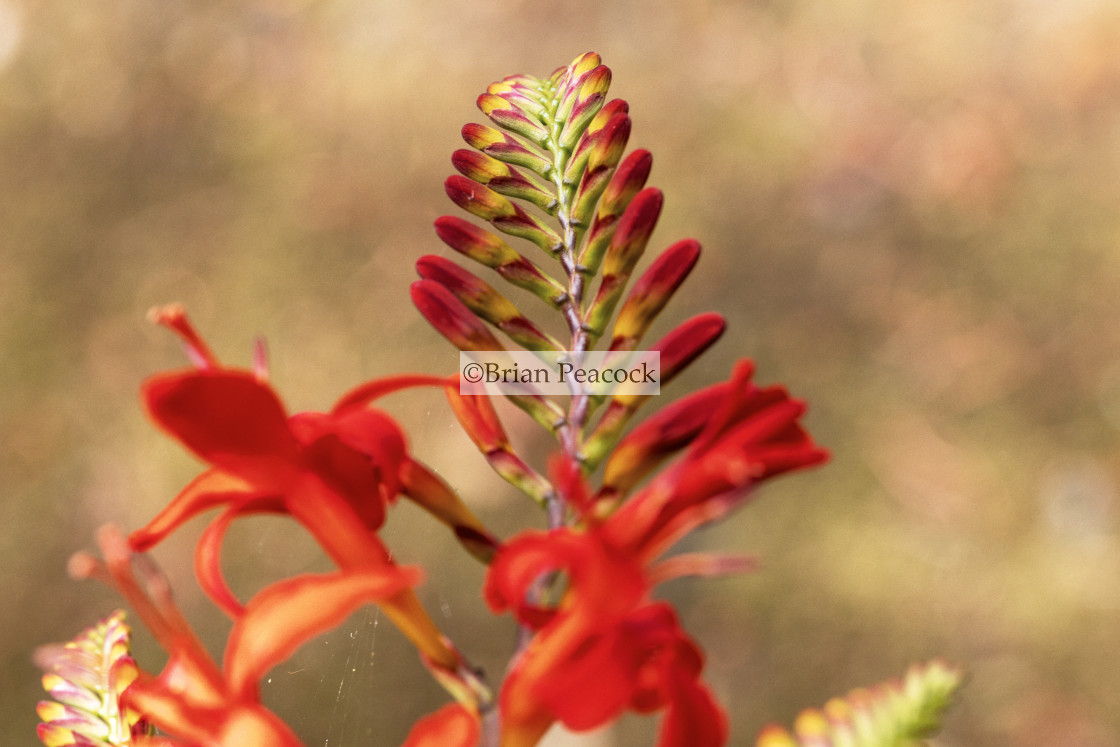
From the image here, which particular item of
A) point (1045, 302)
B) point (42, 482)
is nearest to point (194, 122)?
point (42, 482)

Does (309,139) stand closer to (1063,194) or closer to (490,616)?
(490,616)

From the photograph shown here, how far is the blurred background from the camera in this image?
1.27 meters

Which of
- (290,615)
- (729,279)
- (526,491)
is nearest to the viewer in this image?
(290,615)

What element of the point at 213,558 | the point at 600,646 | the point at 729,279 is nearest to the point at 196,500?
the point at 213,558

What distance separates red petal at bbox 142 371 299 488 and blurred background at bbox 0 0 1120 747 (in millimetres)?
895

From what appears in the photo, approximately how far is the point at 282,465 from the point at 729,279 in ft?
4.04

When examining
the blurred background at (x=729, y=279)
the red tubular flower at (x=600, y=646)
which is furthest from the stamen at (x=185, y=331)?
the blurred background at (x=729, y=279)

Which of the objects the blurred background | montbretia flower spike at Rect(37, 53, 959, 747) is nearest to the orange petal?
montbretia flower spike at Rect(37, 53, 959, 747)

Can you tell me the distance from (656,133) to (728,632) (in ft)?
2.49

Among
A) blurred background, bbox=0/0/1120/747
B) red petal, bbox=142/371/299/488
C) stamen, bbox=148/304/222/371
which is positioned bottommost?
red petal, bbox=142/371/299/488

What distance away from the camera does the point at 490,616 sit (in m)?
1.26

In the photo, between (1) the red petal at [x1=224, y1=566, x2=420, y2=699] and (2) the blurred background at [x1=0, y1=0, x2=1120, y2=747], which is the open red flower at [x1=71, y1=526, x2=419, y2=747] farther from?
(2) the blurred background at [x1=0, y1=0, x2=1120, y2=747]

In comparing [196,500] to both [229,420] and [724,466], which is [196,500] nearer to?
[229,420]

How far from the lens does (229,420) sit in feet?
0.83
